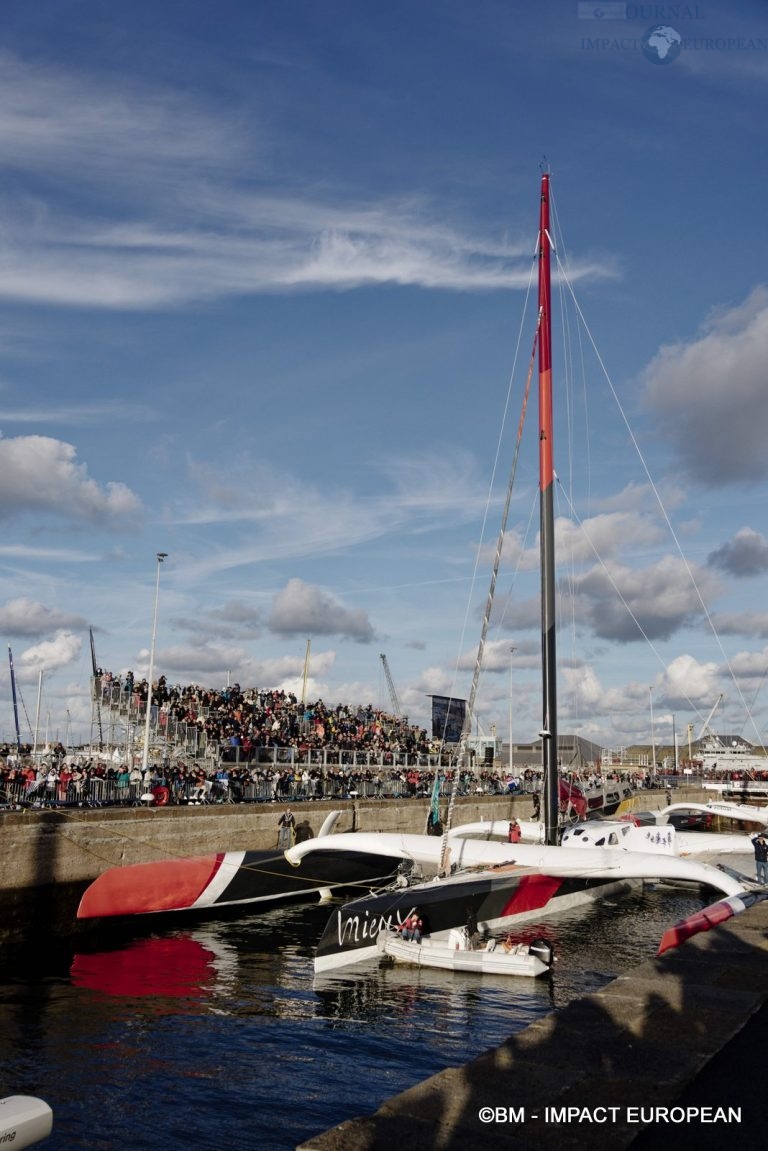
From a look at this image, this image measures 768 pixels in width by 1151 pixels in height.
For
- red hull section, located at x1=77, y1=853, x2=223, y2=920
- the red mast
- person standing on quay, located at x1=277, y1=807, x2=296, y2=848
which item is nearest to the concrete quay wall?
person standing on quay, located at x1=277, y1=807, x2=296, y2=848

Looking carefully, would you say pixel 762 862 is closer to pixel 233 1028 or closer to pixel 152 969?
pixel 233 1028

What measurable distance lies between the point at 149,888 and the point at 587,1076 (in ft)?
53.3

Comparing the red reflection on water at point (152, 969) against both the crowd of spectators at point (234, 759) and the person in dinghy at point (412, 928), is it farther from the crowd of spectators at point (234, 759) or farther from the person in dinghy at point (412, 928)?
the crowd of spectators at point (234, 759)

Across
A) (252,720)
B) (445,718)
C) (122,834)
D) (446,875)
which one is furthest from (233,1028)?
(445,718)

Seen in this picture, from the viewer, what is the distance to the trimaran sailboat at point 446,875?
1848 cm

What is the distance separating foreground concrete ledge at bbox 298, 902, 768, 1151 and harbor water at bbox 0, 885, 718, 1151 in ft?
15.4

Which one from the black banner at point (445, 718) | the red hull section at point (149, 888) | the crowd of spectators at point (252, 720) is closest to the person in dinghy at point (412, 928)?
the red hull section at point (149, 888)

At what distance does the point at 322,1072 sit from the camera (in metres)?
11.8

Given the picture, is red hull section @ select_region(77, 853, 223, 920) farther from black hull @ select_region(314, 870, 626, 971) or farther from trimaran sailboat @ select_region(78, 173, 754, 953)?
black hull @ select_region(314, 870, 626, 971)

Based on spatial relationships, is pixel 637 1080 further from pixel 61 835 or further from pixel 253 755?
pixel 253 755

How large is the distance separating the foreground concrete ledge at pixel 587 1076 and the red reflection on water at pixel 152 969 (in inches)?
405

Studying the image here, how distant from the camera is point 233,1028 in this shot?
13586mm

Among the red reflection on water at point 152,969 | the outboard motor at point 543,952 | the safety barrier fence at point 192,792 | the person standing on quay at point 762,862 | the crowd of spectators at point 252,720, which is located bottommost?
the red reflection on water at point 152,969

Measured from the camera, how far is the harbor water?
10406 millimetres
